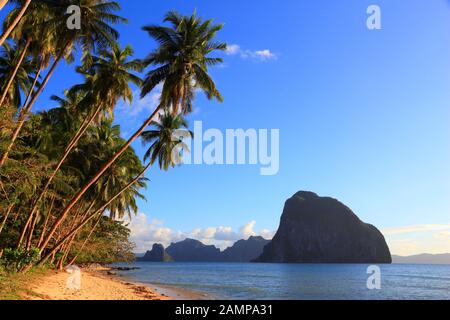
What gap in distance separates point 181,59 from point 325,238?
173 meters

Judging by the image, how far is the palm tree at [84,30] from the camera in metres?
18.5

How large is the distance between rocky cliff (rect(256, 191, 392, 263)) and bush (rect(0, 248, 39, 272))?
16700cm

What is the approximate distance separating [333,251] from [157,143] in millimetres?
163375

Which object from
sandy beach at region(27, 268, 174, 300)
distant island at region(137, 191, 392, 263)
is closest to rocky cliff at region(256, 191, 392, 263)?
distant island at region(137, 191, 392, 263)

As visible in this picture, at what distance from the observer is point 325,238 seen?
590ft

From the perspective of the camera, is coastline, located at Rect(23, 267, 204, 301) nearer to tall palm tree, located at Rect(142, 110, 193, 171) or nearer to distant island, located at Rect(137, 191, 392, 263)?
tall palm tree, located at Rect(142, 110, 193, 171)

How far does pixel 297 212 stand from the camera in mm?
186625

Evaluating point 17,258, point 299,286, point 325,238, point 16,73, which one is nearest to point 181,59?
point 16,73

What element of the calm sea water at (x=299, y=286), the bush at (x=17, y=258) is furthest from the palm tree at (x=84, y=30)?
the calm sea water at (x=299, y=286)

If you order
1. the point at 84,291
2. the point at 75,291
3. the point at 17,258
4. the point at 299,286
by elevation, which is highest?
the point at 17,258

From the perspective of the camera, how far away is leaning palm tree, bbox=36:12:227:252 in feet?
66.0

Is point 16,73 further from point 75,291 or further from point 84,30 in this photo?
point 75,291
